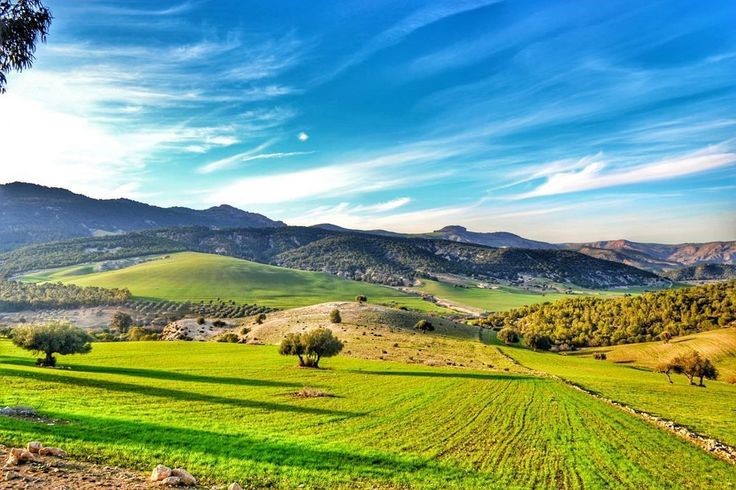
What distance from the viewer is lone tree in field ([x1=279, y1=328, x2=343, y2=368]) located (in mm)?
71750

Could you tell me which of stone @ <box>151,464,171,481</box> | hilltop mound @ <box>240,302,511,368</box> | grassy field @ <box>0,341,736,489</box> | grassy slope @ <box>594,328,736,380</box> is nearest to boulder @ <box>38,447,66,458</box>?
grassy field @ <box>0,341,736,489</box>

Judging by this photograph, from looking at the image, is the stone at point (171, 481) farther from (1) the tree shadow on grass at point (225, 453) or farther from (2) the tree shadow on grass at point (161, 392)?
(2) the tree shadow on grass at point (161, 392)

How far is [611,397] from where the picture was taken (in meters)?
56.3

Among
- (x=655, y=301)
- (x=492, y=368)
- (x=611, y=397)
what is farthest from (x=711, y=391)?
(x=655, y=301)

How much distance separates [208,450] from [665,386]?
75.6 m

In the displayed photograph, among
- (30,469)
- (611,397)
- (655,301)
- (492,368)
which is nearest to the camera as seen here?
(30,469)

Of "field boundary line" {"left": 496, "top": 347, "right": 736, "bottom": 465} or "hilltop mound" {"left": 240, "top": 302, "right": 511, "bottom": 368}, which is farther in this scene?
"hilltop mound" {"left": 240, "top": 302, "right": 511, "bottom": 368}

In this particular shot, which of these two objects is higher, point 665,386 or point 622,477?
point 622,477

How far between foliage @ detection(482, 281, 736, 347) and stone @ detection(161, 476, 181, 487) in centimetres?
13303

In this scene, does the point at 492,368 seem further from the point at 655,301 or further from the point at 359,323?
the point at 655,301

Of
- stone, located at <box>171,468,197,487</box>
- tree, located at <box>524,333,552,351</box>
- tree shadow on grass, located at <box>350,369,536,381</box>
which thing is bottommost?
tree, located at <box>524,333,552,351</box>

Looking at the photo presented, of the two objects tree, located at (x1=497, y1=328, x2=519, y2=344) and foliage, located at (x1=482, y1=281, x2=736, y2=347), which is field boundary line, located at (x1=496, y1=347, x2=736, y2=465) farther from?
foliage, located at (x1=482, y1=281, x2=736, y2=347)

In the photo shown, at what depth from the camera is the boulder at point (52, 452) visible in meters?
18.1

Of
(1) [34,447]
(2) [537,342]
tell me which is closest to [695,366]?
(2) [537,342]
